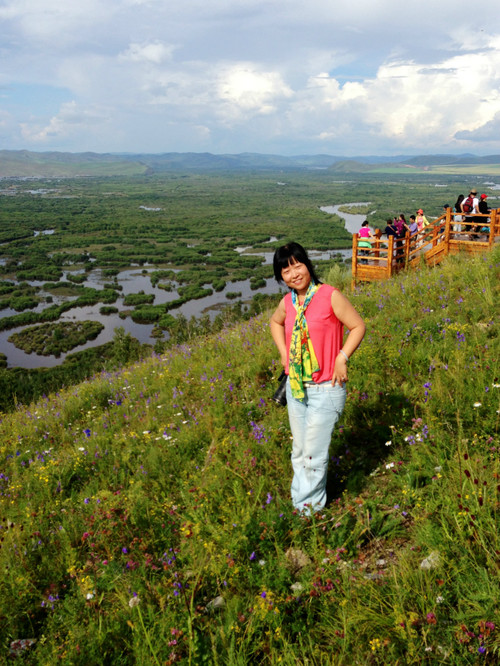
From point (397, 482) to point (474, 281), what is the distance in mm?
4967

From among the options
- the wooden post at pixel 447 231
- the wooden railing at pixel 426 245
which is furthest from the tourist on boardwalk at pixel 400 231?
the wooden post at pixel 447 231

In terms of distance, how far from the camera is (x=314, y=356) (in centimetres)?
278

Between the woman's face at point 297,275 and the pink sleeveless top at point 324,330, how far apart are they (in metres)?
0.10

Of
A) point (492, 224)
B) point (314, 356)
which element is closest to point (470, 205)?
point (492, 224)

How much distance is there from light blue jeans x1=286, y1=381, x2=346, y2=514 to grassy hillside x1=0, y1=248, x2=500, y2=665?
136 millimetres

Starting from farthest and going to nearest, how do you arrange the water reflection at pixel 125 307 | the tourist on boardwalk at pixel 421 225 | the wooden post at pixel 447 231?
the water reflection at pixel 125 307, the tourist on boardwalk at pixel 421 225, the wooden post at pixel 447 231

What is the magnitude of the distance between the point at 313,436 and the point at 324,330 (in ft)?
2.30

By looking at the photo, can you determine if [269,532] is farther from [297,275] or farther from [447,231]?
[447,231]

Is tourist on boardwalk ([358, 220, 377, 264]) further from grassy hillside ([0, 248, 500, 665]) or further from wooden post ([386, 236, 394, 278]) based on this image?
grassy hillside ([0, 248, 500, 665])

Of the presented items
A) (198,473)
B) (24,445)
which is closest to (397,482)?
(198,473)

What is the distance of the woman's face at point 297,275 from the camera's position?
108 inches

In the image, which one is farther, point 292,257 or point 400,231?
point 400,231

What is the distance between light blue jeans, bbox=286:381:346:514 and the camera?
109 inches

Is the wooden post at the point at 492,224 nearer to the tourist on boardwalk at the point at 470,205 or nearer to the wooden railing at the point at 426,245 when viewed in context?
the wooden railing at the point at 426,245
